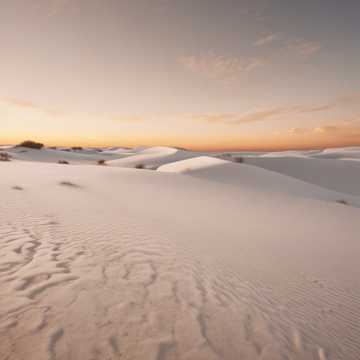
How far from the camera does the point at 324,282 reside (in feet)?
11.2

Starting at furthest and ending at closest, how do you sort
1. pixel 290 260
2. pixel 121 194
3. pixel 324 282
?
pixel 121 194, pixel 290 260, pixel 324 282

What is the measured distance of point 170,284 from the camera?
275 centimetres

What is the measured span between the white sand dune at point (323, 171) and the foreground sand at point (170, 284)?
15.1 metres

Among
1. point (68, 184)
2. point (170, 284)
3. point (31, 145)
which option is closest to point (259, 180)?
point (68, 184)

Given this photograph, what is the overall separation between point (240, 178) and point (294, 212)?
510 cm

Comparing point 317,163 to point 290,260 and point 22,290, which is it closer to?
point 290,260

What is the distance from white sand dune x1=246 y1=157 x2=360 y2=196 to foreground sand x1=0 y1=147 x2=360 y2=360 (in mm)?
15116

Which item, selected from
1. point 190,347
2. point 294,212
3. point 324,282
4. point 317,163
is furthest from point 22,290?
point 317,163

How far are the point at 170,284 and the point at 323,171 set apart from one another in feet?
75.5

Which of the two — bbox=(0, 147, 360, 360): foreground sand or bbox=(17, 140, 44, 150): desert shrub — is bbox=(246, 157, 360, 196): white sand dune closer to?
bbox=(0, 147, 360, 360): foreground sand

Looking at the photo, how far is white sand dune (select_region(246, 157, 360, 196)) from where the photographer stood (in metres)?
19.2

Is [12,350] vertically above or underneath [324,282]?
above

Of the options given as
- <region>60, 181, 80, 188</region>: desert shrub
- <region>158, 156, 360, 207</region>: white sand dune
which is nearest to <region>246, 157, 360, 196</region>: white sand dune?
<region>158, 156, 360, 207</region>: white sand dune

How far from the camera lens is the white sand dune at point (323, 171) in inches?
754
